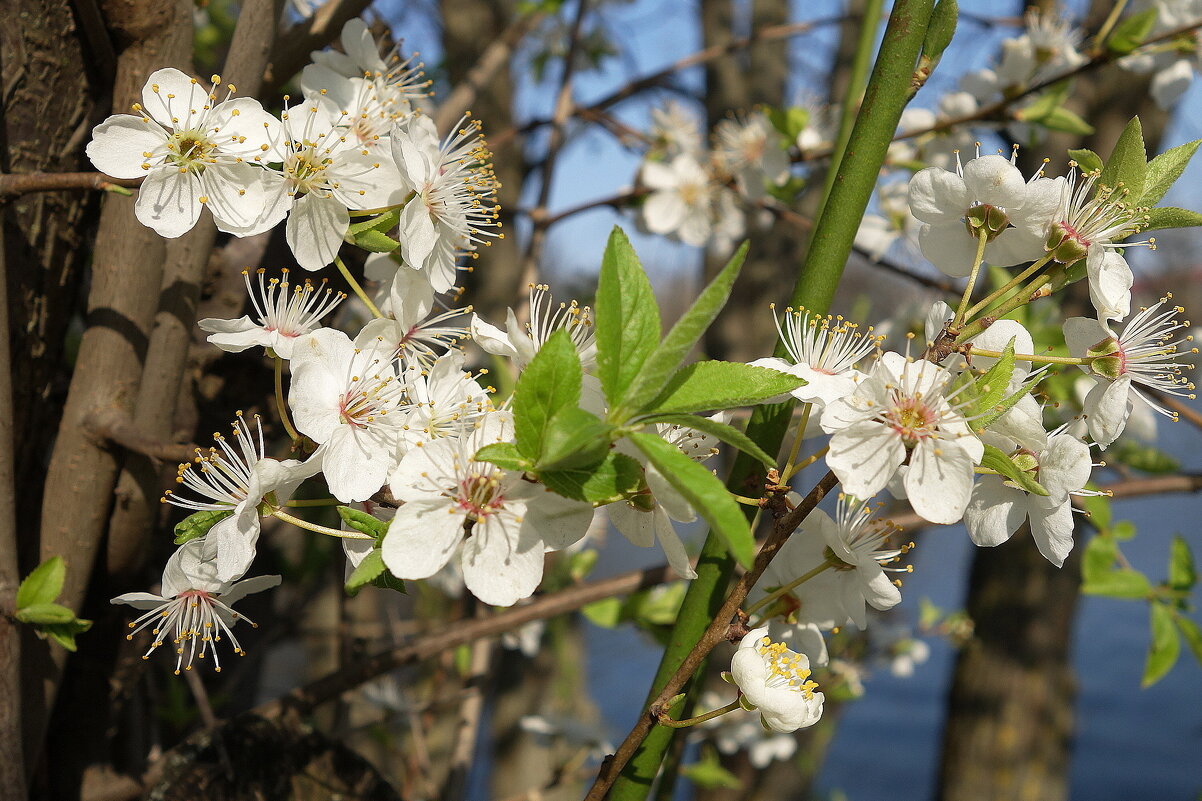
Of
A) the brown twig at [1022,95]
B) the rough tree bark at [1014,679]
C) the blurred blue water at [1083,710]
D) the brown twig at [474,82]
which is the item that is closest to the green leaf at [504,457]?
the brown twig at [474,82]

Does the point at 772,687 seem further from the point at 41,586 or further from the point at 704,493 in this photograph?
the point at 41,586

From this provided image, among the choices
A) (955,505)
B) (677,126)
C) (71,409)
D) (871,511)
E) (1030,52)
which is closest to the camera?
(955,505)

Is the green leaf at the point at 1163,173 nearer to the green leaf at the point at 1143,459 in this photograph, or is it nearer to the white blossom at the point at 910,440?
the white blossom at the point at 910,440

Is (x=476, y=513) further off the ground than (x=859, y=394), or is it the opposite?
(x=859, y=394)

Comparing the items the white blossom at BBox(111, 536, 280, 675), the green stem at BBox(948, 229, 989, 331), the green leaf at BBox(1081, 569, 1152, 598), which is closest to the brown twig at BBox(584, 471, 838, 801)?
the green stem at BBox(948, 229, 989, 331)

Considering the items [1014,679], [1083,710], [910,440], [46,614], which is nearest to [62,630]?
[46,614]

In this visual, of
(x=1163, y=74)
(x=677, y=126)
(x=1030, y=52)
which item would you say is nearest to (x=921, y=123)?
(x=1030, y=52)

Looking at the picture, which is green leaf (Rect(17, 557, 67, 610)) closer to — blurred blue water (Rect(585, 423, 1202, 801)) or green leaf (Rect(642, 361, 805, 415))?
green leaf (Rect(642, 361, 805, 415))

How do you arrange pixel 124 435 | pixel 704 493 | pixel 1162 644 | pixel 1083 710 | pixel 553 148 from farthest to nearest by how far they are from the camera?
pixel 1083 710 → pixel 553 148 → pixel 1162 644 → pixel 124 435 → pixel 704 493

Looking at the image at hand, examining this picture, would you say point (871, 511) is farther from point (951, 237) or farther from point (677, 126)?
point (677, 126)
